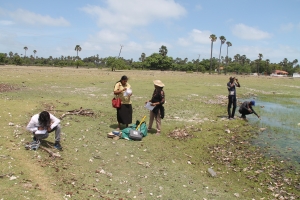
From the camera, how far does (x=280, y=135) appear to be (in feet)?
39.7

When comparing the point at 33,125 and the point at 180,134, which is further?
the point at 180,134

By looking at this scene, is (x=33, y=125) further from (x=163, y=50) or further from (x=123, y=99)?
(x=163, y=50)

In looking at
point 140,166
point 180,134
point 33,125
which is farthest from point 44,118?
point 180,134

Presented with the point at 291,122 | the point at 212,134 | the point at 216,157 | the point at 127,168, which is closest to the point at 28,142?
the point at 127,168

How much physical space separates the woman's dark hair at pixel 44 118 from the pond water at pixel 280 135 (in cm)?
764

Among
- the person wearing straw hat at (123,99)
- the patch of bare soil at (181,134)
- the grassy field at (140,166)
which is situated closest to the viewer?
the grassy field at (140,166)

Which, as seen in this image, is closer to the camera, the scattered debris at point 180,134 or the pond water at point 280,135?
the pond water at point 280,135

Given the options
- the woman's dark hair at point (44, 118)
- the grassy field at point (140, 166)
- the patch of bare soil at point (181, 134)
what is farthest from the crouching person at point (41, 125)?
the patch of bare soil at point (181, 134)

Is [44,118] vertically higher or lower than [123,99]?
lower

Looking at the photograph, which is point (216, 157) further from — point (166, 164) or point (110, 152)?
point (110, 152)

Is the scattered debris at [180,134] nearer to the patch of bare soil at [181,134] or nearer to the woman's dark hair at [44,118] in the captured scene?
the patch of bare soil at [181,134]

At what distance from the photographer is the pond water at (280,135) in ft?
31.9

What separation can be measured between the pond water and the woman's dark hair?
7635 millimetres

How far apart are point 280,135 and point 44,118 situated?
10.1m
